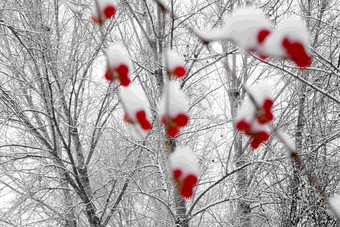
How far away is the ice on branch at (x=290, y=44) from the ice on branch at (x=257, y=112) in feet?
0.30

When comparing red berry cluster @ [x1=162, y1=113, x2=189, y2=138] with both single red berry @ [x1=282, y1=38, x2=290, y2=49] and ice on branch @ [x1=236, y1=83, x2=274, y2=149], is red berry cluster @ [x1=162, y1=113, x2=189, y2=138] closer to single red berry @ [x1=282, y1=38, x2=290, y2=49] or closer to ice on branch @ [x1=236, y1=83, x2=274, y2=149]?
ice on branch @ [x1=236, y1=83, x2=274, y2=149]

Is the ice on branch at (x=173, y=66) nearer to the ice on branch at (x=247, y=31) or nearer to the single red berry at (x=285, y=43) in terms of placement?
the ice on branch at (x=247, y=31)

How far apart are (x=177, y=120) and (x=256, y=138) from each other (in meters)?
0.20

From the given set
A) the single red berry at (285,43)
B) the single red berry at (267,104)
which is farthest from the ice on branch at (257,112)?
the single red berry at (285,43)

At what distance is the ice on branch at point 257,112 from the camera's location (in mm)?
Answer: 724

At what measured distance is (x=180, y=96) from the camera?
767 mm

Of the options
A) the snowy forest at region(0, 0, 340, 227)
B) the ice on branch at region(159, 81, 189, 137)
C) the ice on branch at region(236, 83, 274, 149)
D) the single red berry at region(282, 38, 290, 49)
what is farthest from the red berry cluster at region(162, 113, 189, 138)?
the snowy forest at region(0, 0, 340, 227)

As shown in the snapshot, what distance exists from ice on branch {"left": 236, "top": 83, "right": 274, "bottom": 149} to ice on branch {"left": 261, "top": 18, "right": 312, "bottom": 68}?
0.30ft

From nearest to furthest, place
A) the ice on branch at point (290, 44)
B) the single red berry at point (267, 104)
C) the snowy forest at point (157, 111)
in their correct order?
1. the ice on branch at point (290, 44)
2. the single red berry at point (267, 104)
3. the snowy forest at point (157, 111)

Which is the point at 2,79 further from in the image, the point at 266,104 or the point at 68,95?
the point at 266,104

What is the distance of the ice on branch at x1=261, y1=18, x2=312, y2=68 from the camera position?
64 cm

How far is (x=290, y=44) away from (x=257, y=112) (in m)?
0.15

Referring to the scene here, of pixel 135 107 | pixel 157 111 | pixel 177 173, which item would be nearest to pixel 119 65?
pixel 135 107

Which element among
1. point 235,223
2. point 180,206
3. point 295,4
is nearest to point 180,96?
point 180,206
